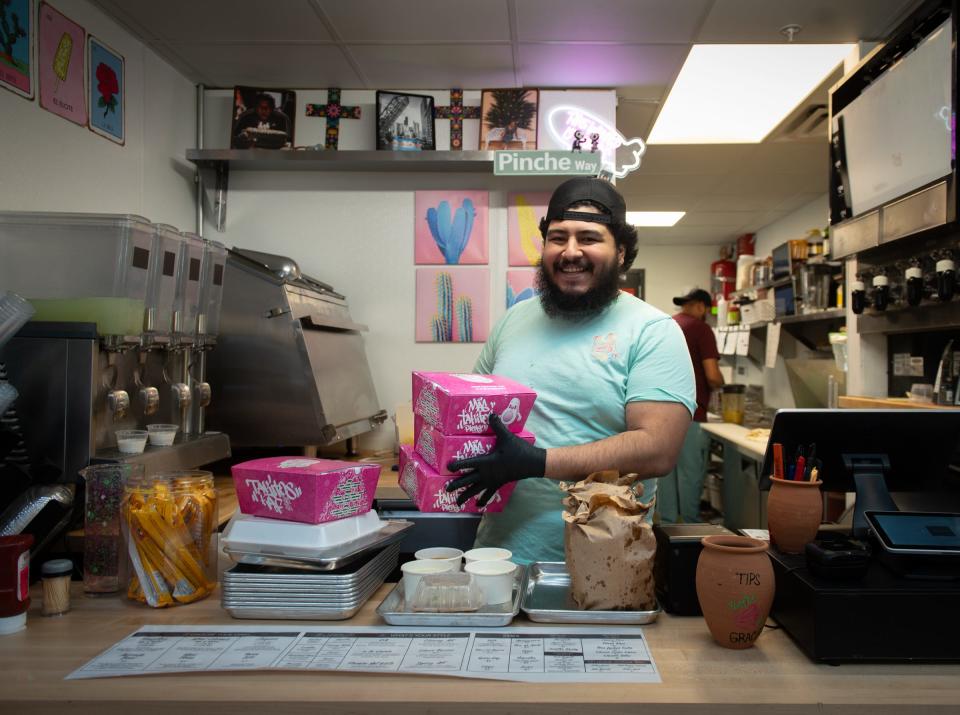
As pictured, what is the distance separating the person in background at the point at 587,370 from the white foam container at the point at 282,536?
495 mm

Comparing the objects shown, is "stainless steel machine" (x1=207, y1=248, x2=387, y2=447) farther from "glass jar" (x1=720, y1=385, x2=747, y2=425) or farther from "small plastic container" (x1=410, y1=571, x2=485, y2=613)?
"glass jar" (x1=720, y1=385, x2=747, y2=425)

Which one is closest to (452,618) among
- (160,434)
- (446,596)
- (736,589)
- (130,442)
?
(446,596)

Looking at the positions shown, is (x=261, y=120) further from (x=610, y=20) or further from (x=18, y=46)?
(x=610, y=20)

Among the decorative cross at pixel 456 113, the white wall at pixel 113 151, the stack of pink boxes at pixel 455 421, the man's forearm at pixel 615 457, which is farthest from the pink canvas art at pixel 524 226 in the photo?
the stack of pink boxes at pixel 455 421

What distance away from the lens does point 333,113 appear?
150 inches

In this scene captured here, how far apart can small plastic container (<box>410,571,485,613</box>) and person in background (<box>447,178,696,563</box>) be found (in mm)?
350

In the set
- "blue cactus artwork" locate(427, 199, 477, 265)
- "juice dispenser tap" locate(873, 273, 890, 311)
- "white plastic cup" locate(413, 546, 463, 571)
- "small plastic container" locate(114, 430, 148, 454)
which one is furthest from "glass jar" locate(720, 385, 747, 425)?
"small plastic container" locate(114, 430, 148, 454)

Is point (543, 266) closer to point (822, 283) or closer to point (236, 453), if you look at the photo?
A: point (236, 453)

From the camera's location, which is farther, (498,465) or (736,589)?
(498,465)

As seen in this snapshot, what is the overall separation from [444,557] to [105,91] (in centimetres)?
260

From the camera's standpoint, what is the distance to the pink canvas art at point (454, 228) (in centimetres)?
373

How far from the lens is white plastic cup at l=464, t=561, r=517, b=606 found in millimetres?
1343

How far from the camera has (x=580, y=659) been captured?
3.82 feet

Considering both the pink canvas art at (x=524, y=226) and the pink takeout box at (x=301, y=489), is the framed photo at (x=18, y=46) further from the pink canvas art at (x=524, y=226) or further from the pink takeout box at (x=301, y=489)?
the pink canvas art at (x=524, y=226)
